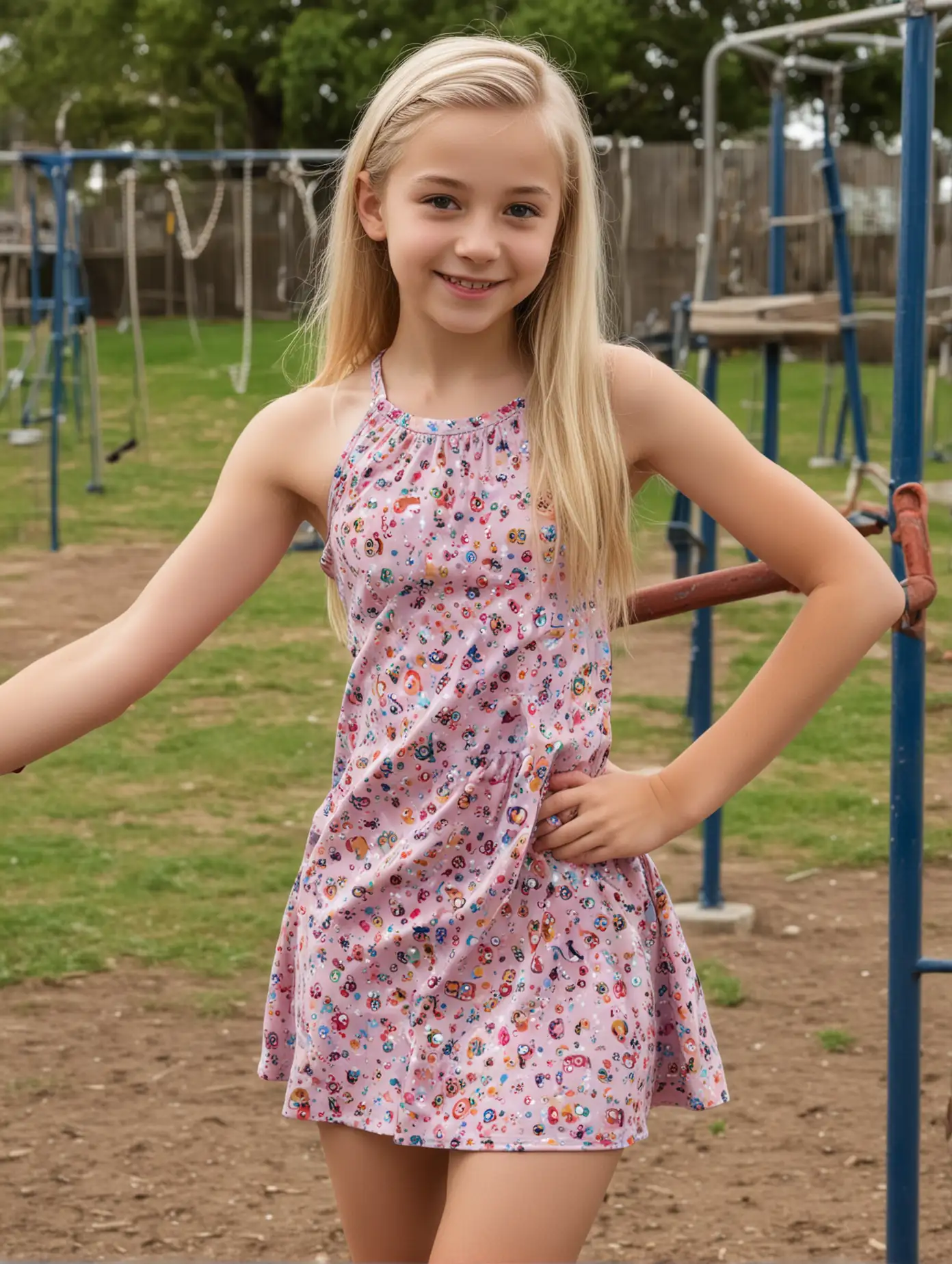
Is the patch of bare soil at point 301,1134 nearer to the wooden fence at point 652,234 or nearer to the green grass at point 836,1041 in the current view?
the green grass at point 836,1041

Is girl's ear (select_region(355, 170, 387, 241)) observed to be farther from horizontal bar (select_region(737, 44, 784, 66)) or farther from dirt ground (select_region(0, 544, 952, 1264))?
horizontal bar (select_region(737, 44, 784, 66))

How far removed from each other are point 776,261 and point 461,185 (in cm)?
710

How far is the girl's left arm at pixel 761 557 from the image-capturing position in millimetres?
1697

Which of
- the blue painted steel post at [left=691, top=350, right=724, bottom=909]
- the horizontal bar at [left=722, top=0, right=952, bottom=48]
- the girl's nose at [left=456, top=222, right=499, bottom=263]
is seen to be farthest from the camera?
the blue painted steel post at [left=691, top=350, right=724, bottom=909]

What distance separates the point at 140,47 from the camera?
3297 cm

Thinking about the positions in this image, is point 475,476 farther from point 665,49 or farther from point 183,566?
point 665,49

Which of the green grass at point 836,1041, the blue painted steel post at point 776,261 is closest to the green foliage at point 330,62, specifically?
the blue painted steel post at point 776,261

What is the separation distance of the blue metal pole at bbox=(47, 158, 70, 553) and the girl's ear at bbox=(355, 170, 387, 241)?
8117mm

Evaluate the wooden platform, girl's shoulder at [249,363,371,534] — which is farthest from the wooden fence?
girl's shoulder at [249,363,371,534]

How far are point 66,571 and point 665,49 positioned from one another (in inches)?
910

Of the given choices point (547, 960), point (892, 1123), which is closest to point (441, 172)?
point (547, 960)

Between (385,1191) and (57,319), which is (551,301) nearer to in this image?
(385,1191)

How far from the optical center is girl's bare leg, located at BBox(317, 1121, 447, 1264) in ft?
5.72

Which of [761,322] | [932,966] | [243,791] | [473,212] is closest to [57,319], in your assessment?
[761,322]
